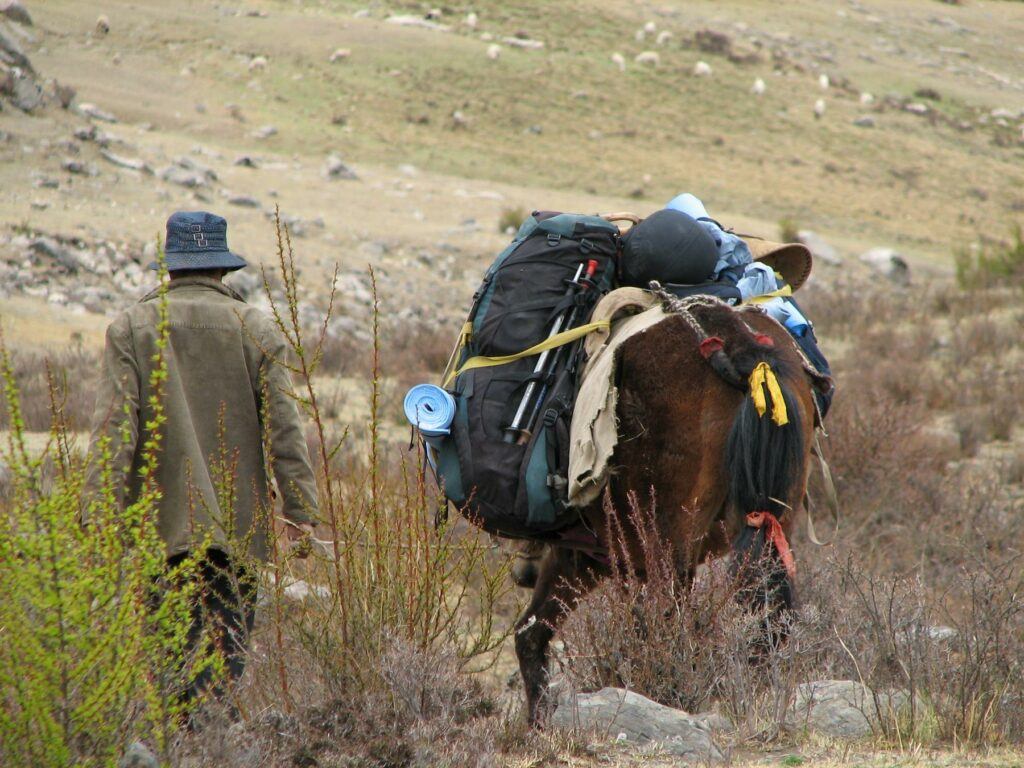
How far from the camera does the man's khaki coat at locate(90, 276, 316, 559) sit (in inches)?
154

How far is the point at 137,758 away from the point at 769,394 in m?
2.06

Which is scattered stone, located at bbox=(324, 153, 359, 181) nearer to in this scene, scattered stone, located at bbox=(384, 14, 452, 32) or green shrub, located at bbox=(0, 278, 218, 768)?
scattered stone, located at bbox=(384, 14, 452, 32)

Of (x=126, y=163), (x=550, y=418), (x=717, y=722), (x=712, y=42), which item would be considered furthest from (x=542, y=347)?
(x=712, y=42)

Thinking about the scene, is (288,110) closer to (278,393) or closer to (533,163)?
(533,163)

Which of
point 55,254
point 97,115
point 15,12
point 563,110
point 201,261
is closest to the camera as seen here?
point 201,261

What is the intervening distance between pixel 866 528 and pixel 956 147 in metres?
31.2

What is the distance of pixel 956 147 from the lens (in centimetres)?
3594

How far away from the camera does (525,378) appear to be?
416 cm

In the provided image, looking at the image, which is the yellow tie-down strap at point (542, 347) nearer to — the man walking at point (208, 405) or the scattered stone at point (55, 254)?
the man walking at point (208, 405)

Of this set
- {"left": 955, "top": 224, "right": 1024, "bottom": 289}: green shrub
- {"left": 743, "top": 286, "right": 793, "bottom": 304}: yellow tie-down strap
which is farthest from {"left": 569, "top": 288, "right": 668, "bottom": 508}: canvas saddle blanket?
{"left": 955, "top": 224, "right": 1024, "bottom": 289}: green shrub

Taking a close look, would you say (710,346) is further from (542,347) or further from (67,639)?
(67,639)

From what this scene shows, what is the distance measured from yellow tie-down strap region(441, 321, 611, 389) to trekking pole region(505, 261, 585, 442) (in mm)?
31

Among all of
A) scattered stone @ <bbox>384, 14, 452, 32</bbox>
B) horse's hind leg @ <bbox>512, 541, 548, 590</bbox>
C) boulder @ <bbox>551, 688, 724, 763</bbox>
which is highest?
scattered stone @ <bbox>384, 14, 452, 32</bbox>

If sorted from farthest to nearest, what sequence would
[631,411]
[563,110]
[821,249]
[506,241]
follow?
[563,110]
[821,249]
[506,241]
[631,411]
